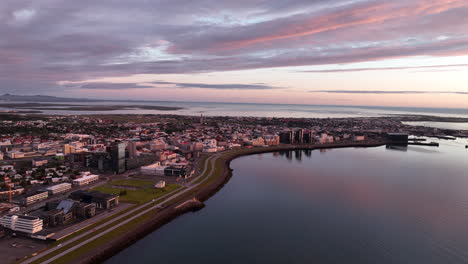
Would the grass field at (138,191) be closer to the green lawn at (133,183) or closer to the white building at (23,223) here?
the green lawn at (133,183)

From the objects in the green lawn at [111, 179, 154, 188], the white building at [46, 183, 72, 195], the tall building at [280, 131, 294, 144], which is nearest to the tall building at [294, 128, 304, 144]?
the tall building at [280, 131, 294, 144]

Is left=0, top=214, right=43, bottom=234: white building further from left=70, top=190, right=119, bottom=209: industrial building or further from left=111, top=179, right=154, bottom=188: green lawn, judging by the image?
left=111, top=179, right=154, bottom=188: green lawn

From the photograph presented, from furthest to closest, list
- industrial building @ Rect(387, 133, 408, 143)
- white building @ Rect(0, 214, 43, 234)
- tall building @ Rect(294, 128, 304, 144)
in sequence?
1. industrial building @ Rect(387, 133, 408, 143)
2. tall building @ Rect(294, 128, 304, 144)
3. white building @ Rect(0, 214, 43, 234)

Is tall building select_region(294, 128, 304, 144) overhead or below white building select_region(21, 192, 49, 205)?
overhead

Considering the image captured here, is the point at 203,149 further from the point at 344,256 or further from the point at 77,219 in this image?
the point at 344,256

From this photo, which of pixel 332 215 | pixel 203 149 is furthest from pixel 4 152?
pixel 332 215

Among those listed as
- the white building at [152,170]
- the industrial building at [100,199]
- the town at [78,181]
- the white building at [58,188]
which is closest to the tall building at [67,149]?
the town at [78,181]

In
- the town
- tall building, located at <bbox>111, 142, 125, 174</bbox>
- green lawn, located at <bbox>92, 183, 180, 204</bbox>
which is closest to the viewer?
the town
